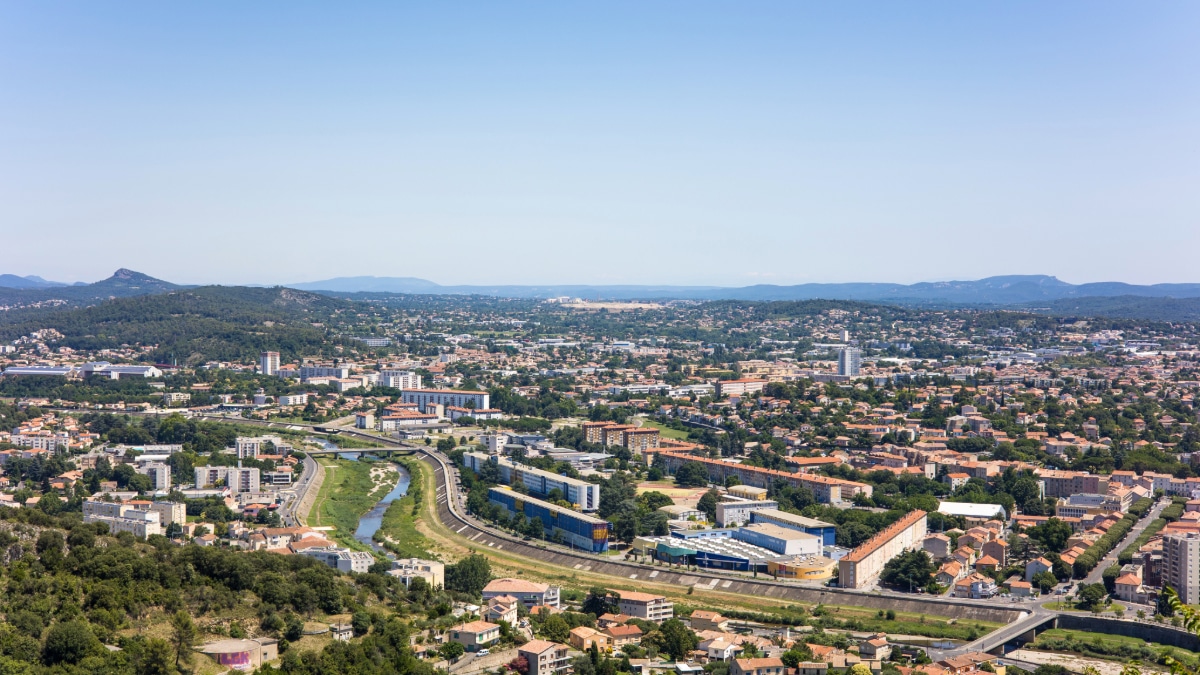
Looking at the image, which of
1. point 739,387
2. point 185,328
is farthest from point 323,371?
point 739,387

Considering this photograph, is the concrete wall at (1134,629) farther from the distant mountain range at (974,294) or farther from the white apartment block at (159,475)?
the distant mountain range at (974,294)

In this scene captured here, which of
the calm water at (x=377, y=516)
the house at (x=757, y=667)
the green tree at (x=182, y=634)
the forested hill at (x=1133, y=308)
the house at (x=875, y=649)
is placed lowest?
the calm water at (x=377, y=516)

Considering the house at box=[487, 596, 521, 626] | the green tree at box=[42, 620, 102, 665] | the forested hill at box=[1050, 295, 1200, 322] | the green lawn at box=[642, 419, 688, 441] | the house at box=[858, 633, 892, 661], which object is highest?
the forested hill at box=[1050, 295, 1200, 322]

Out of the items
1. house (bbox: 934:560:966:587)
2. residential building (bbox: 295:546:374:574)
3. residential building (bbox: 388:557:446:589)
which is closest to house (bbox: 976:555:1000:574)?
house (bbox: 934:560:966:587)

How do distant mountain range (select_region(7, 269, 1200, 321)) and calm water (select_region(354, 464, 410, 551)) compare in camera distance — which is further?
distant mountain range (select_region(7, 269, 1200, 321))

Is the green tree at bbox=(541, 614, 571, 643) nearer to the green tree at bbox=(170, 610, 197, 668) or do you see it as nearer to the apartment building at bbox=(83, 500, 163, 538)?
the green tree at bbox=(170, 610, 197, 668)

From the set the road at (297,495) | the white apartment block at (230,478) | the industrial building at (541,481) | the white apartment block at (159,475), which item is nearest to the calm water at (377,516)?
the road at (297,495)
